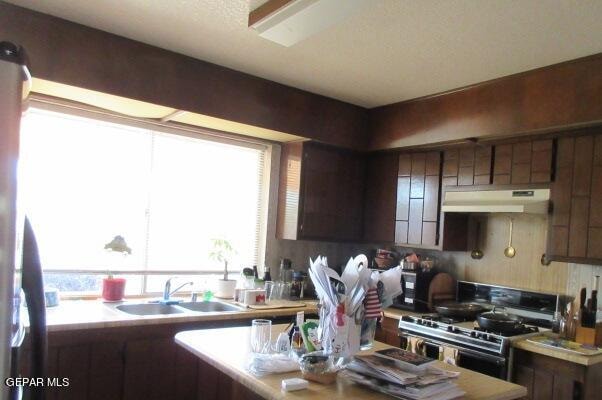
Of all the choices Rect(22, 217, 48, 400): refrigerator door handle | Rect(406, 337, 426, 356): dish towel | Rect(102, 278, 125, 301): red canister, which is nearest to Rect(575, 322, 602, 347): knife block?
Rect(406, 337, 426, 356): dish towel

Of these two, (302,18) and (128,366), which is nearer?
(302,18)

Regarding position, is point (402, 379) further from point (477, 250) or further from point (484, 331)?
point (477, 250)

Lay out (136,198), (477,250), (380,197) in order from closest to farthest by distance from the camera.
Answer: (136,198) → (477,250) → (380,197)

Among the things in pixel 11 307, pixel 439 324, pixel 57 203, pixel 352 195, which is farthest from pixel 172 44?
pixel 439 324

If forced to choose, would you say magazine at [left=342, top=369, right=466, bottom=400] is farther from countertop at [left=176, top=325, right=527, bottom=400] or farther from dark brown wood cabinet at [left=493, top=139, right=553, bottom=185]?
dark brown wood cabinet at [left=493, top=139, right=553, bottom=185]

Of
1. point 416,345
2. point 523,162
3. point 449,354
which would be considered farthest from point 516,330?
point 523,162

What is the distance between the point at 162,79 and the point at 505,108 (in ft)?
7.10

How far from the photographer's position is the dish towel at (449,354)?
2.77 meters

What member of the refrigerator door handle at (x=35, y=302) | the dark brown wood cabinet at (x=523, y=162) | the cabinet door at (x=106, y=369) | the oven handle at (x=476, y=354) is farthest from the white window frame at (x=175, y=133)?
the refrigerator door handle at (x=35, y=302)

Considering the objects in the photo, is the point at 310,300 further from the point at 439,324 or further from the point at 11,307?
the point at 11,307

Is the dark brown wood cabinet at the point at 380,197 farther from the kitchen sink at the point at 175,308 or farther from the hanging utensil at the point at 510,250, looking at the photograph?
the kitchen sink at the point at 175,308

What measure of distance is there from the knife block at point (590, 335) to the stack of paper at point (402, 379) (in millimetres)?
1426

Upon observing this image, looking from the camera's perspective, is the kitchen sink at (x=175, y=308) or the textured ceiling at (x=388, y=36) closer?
the textured ceiling at (x=388, y=36)

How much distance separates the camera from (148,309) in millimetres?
3035
